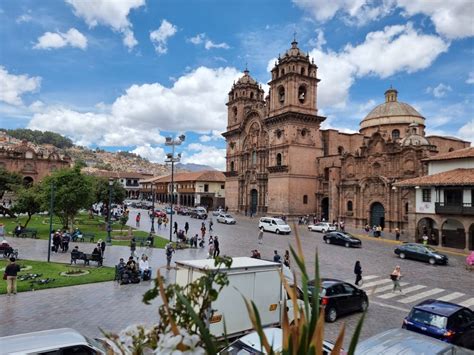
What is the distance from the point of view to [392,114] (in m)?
56.3

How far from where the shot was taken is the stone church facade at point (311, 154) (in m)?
40.8

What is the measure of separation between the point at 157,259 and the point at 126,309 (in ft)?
31.0

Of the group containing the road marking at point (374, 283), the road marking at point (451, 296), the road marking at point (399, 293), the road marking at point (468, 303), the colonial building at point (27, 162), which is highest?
the colonial building at point (27, 162)

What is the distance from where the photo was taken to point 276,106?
5356 centimetres

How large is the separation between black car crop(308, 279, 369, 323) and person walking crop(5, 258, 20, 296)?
1031cm

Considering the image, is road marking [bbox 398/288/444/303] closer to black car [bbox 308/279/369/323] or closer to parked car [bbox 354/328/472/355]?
black car [bbox 308/279/369/323]

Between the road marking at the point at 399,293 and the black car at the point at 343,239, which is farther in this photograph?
the black car at the point at 343,239

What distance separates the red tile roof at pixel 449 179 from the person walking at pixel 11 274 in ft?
96.2

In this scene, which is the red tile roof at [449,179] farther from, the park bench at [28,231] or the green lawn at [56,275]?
the park bench at [28,231]

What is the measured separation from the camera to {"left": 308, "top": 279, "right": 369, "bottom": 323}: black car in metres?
12.0

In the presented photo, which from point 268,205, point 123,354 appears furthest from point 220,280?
point 268,205

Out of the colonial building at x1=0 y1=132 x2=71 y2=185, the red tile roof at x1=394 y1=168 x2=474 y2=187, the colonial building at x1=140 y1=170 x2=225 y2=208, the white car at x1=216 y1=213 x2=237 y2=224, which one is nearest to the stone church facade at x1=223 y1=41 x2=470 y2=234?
the red tile roof at x1=394 y1=168 x2=474 y2=187

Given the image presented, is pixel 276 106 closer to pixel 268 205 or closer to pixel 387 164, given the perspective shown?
pixel 268 205

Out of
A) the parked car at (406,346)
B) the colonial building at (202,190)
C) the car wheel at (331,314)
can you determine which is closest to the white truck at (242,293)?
the car wheel at (331,314)
